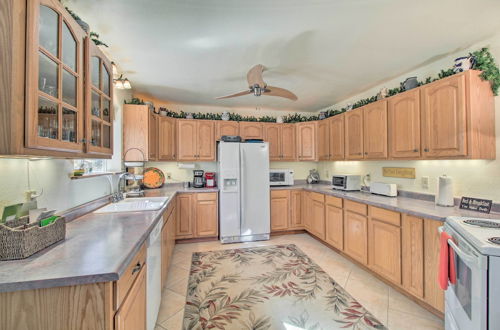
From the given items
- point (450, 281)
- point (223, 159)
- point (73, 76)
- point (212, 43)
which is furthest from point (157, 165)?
point (450, 281)

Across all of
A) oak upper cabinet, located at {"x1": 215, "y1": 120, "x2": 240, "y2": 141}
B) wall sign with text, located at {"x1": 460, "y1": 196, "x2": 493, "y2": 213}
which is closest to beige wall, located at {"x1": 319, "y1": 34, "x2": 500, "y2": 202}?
wall sign with text, located at {"x1": 460, "y1": 196, "x2": 493, "y2": 213}

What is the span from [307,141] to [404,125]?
6.08 ft

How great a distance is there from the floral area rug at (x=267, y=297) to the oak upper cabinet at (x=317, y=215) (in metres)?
0.63

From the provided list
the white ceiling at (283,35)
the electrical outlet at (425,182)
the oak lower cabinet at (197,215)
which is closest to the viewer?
the white ceiling at (283,35)

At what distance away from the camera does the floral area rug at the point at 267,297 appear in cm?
176

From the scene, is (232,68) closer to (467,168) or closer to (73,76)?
(73,76)

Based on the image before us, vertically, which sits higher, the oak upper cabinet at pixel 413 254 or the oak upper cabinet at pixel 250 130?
the oak upper cabinet at pixel 250 130

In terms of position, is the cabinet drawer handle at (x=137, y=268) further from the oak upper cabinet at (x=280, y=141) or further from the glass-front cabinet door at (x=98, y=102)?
the oak upper cabinet at (x=280, y=141)

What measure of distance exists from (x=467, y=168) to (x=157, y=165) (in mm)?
4233

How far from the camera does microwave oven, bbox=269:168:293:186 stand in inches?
158

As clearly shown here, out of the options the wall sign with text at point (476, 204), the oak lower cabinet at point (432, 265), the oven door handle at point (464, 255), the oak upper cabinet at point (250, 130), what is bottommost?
the oak lower cabinet at point (432, 265)

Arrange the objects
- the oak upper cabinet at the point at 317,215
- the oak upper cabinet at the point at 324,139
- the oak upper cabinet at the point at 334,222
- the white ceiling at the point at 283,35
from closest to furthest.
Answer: the white ceiling at the point at 283,35 → the oak upper cabinet at the point at 334,222 → the oak upper cabinet at the point at 317,215 → the oak upper cabinet at the point at 324,139

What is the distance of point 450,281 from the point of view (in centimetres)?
143

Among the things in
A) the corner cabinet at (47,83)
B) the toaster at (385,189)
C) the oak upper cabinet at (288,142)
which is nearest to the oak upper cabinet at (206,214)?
the oak upper cabinet at (288,142)
